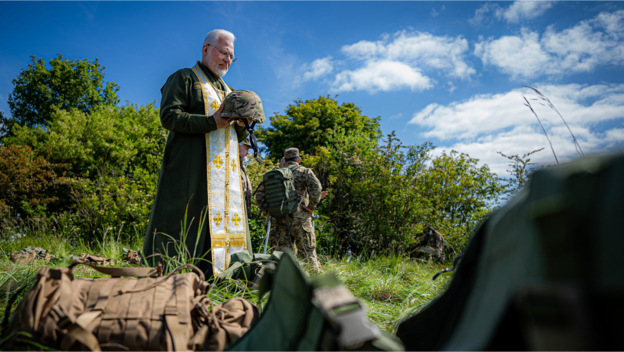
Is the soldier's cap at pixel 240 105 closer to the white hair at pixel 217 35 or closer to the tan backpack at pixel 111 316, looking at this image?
the white hair at pixel 217 35

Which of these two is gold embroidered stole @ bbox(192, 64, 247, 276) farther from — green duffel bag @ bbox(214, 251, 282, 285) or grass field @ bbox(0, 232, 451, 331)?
grass field @ bbox(0, 232, 451, 331)

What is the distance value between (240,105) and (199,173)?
27.5 inches

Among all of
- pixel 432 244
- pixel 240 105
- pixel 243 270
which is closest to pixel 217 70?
pixel 240 105

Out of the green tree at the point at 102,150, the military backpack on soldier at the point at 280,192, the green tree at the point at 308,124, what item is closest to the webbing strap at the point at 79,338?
the military backpack on soldier at the point at 280,192

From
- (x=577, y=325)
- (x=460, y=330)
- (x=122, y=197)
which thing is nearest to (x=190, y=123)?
(x=460, y=330)

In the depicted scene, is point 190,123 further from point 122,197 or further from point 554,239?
point 122,197

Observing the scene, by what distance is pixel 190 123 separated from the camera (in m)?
2.72

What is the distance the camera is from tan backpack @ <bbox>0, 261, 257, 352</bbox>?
101cm

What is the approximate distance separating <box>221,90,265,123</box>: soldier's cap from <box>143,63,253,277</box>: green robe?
0.16 meters

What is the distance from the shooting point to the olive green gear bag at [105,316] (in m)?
1.01

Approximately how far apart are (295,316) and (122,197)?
26.8 ft

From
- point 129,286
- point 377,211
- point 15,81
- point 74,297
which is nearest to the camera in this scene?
point 74,297

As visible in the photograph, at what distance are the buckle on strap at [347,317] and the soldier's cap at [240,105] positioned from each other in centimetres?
232

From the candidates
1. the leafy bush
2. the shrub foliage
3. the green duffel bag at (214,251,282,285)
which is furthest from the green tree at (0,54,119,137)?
the green duffel bag at (214,251,282,285)
